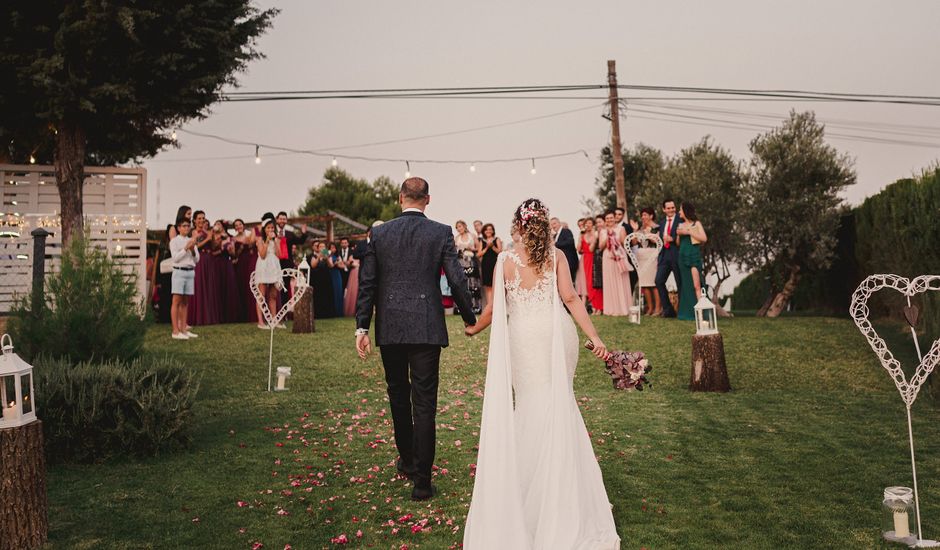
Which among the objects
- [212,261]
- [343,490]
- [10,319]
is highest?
[212,261]

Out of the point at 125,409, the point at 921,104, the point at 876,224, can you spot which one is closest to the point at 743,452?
the point at 125,409

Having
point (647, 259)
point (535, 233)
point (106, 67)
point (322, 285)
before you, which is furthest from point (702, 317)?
point (106, 67)

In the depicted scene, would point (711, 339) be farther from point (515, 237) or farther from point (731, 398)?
point (515, 237)

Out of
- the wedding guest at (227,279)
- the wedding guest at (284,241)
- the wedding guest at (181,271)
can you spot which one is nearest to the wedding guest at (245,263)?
the wedding guest at (227,279)

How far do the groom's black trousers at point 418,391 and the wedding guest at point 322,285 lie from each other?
1296cm

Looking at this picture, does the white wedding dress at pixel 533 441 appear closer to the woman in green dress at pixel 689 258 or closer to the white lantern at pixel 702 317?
the white lantern at pixel 702 317

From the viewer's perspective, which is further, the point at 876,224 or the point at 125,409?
the point at 876,224

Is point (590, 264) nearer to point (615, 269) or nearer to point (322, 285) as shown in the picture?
point (615, 269)

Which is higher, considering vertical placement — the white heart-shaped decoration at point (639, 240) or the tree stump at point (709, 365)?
the white heart-shaped decoration at point (639, 240)

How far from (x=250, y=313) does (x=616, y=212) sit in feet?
27.8

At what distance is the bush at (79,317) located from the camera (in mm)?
7945

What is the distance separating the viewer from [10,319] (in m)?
8.14

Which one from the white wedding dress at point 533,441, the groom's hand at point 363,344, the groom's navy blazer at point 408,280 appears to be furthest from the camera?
the groom's hand at point 363,344

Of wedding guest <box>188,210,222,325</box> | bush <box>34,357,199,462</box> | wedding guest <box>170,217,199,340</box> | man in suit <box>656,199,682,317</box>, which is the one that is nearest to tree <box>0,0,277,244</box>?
wedding guest <box>170,217,199,340</box>
